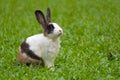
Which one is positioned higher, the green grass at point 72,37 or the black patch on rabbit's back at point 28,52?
the black patch on rabbit's back at point 28,52

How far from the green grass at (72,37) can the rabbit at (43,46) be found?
154 mm

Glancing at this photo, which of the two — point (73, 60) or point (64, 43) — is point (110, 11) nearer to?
point (64, 43)

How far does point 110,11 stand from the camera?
13.5 m

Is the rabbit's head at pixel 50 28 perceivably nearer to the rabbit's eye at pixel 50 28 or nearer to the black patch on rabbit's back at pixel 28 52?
the rabbit's eye at pixel 50 28

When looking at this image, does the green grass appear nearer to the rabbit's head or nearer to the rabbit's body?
the rabbit's body

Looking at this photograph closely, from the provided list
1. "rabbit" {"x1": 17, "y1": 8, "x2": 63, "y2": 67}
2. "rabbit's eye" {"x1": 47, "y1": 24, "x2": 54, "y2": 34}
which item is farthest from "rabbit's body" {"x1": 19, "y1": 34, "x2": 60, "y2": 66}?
"rabbit's eye" {"x1": 47, "y1": 24, "x2": 54, "y2": 34}

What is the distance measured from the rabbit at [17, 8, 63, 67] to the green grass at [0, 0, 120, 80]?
15cm

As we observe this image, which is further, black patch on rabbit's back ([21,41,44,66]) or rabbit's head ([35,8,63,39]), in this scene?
black patch on rabbit's back ([21,41,44,66])

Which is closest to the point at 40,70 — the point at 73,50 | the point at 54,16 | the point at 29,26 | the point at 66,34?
the point at 73,50

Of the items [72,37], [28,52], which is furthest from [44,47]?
[72,37]

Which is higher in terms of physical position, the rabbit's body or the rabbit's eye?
the rabbit's eye

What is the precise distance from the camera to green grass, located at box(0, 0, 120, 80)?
251 inches

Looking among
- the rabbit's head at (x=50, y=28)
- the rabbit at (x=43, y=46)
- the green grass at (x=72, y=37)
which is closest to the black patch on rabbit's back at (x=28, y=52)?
the rabbit at (x=43, y=46)

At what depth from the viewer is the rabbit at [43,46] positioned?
6395 millimetres
